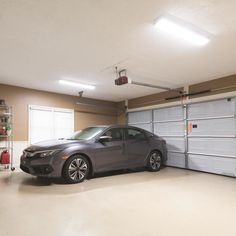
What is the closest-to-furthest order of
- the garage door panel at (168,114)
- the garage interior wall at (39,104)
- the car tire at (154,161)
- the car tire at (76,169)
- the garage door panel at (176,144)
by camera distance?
the car tire at (76,169)
the car tire at (154,161)
the garage interior wall at (39,104)
the garage door panel at (176,144)
the garage door panel at (168,114)

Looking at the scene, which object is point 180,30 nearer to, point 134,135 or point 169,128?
point 134,135

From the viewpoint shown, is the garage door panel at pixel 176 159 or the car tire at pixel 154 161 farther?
the garage door panel at pixel 176 159

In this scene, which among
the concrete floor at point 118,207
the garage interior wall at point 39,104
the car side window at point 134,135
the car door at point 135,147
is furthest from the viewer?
the garage interior wall at point 39,104

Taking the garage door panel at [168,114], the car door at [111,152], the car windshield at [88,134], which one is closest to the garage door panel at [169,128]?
the garage door panel at [168,114]

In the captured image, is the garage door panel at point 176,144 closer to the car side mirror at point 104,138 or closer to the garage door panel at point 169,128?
the garage door panel at point 169,128

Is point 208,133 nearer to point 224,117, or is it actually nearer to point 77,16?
point 224,117

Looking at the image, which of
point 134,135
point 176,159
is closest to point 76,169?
point 134,135

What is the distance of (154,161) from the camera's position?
5629 mm

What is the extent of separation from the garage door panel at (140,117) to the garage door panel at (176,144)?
109cm

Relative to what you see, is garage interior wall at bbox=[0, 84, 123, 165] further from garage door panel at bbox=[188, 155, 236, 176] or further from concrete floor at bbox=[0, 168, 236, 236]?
garage door panel at bbox=[188, 155, 236, 176]

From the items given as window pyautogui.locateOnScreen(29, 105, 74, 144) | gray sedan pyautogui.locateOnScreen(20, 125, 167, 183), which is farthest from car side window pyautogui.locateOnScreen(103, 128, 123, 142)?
window pyautogui.locateOnScreen(29, 105, 74, 144)

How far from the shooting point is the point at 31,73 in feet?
16.0

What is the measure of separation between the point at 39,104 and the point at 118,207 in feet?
15.7

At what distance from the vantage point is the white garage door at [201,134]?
5.00 metres
